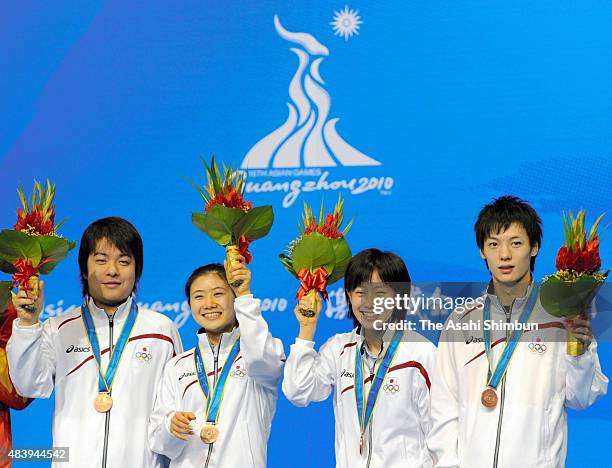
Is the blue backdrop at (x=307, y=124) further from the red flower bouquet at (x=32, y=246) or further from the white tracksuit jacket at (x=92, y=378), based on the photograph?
the red flower bouquet at (x=32, y=246)

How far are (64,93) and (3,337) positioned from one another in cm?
195

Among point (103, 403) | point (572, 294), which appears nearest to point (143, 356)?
point (103, 403)

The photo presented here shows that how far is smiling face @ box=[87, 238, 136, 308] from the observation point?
156 inches

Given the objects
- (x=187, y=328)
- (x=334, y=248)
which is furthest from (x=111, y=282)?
(x=187, y=328)

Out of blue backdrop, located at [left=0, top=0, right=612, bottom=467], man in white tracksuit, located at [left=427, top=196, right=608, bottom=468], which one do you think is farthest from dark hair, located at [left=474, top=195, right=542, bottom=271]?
blue backdrop, located at [left=0, top=0, right=612, bottom=467]

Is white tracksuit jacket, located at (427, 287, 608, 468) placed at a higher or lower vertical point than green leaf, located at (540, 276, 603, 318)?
lower

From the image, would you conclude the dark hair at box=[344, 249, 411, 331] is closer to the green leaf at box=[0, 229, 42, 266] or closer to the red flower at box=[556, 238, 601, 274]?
the red flower at box=[556, 238, 601, 274]

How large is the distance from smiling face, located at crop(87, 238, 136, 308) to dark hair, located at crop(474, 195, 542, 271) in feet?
4.65

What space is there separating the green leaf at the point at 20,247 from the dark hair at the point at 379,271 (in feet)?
3.96

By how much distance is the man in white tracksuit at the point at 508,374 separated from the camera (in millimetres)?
3455

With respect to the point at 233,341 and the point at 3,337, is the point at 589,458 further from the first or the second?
the point at 3,337

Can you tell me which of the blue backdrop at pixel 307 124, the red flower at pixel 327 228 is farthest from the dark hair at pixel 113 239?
the blue backdrop at pixel 307 124

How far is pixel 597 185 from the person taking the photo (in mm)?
4824

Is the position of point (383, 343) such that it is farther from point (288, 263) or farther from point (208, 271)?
point (208, 271)
